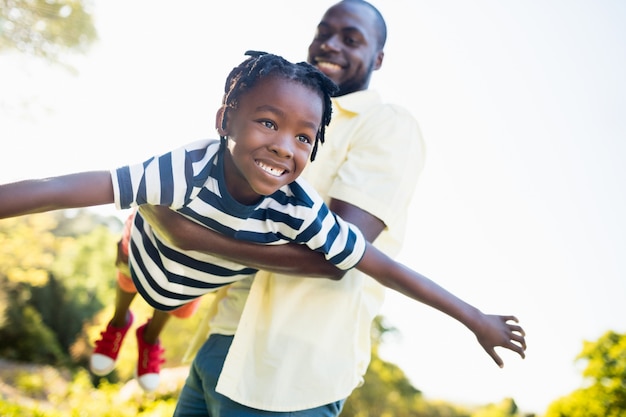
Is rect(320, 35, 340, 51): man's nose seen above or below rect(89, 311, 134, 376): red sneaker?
above

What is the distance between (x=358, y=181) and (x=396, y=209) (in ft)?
0.59

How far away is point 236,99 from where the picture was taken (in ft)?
5.71

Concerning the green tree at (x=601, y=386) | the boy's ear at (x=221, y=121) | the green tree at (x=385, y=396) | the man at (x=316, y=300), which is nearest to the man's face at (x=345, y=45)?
the man at (x=316, y=300)

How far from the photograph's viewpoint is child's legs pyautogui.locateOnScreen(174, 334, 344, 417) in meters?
1.74

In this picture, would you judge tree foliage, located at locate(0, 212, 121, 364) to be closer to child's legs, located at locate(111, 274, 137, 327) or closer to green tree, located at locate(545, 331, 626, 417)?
green tree, located at locate(545, 331, 626, 417)

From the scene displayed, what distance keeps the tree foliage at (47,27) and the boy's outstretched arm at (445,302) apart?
Result: 10.2m

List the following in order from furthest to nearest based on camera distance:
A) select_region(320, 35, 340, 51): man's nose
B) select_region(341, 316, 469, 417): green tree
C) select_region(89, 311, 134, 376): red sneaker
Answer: select_region(341, 316, 469, 417): green tree → select_region(89, 311, 134, 376): red sneaker → select_region(320, 35, 340, 51): man's nose

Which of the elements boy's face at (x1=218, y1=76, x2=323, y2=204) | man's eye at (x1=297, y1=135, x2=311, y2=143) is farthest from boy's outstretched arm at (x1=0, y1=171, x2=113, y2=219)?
man's eye at (x1=297, y1=135, x2=311, y2=143)

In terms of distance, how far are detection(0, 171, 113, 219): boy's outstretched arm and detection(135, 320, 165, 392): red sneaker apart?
144 cm

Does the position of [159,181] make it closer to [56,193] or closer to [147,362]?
[56,193]

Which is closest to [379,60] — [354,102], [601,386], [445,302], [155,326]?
[354,102]

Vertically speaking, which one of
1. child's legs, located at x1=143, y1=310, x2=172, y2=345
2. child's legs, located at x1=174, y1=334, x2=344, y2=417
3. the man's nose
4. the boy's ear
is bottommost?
child's legs, located at x1=143, y1=310, x2=172, y2=345

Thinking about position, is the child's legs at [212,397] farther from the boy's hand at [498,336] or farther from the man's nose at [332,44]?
the man's nose at [332,44]

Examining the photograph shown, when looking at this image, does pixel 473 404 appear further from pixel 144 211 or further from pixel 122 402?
pixel 144 211
